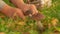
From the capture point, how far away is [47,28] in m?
2.90

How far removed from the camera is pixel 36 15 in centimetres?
310

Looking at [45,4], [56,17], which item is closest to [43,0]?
[45,4]

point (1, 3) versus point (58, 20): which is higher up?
point (1, 3)

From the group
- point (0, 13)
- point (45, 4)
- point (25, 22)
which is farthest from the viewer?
point (45, 4)

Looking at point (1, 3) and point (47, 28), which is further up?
point (1, 3)

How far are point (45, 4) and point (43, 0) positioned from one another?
0.06m

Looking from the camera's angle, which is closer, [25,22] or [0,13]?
[25,22]

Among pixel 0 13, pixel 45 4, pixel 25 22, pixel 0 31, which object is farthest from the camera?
pixel 45 4

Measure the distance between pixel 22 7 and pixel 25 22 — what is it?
222 mm

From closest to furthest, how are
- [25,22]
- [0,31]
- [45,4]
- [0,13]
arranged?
[0,31]
[25,22]
[0,13]
[45,4]

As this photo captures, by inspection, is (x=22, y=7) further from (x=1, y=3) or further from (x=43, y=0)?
(x=43, y=0)

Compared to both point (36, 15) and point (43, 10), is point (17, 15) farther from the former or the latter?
point (43, 10)

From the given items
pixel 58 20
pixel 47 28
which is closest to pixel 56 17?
pixel 58 20

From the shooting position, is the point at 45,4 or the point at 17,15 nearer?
the point at 17,15
